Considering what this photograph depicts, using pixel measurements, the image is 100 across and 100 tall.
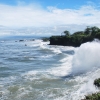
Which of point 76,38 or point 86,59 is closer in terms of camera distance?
point 86,59

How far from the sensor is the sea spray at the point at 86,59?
34.1 m

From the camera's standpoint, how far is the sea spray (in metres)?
34.1

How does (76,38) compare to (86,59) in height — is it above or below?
above

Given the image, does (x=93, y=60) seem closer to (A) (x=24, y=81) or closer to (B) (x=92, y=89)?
(A) (x=24, y=81)

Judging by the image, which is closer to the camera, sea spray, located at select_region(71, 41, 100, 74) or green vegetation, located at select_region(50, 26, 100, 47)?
sea spray, located at select_region(71, 41, 100, 74)

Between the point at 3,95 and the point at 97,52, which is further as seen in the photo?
the point at 97,52

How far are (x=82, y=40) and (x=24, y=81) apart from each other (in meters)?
67.0

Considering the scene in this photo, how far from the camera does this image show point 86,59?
3716cm

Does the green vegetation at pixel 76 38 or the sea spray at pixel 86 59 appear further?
the green vegetation at pixel 76 38

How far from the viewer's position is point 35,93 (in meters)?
23.2

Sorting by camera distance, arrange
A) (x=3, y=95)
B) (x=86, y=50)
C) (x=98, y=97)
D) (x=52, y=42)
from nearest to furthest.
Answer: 1. (x=98, y=97)
2. (x=3, y=95)
3. (x=86, y=50)
4. (x=52, y=42)

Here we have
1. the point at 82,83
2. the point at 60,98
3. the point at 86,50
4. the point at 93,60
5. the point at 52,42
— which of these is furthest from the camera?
the point at 52,42

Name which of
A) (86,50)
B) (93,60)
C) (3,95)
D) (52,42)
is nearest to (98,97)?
(3,95)

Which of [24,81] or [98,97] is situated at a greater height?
[98,97]
